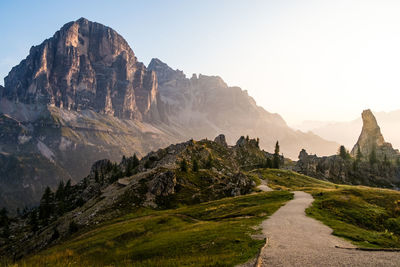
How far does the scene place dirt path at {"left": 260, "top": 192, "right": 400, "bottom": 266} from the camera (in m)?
19.8

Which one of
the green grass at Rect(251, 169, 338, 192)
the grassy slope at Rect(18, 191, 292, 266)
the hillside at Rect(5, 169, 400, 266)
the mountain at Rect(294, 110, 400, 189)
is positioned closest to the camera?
the grassy slope at Rect(18, 191, 292, 266)

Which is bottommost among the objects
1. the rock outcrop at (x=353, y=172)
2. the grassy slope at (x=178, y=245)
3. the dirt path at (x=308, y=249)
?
the grassy slope at (x=178, y=245)

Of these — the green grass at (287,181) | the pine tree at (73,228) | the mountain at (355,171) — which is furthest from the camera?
the mountain at (355,171)

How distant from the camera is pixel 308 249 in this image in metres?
24.0

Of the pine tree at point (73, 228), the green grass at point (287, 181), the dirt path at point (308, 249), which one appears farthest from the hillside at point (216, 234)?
the green grass at point (287, 181)

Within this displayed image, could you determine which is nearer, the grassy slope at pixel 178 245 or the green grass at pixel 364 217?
the grassy slope at pixel 178 245

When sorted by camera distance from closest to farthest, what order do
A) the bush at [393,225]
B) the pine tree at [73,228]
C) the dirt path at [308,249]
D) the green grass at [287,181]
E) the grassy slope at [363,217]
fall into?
the dirt path at [308,249], the grassy slope at [363,217], the bush at [393,225], the pine tree at [73,228], the green grass at [287,181]

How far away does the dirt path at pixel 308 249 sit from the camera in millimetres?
19845

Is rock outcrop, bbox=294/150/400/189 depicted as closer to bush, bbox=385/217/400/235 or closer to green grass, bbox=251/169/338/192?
green grass, bbox=251/169/338/192

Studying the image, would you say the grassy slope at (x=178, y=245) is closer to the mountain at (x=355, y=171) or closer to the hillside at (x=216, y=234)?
the hillside at (x=216, y=234)

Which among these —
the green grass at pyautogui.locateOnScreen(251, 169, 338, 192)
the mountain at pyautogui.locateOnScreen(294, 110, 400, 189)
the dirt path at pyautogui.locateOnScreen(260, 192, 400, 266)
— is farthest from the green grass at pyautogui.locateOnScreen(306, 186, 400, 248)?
the mountain at pyautogui.locateOnScreen(294, 110, 400, 189)

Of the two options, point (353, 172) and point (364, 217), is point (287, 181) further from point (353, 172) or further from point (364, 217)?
point (364, 217)

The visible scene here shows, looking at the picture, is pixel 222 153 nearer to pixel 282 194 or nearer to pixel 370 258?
pixel 282 194

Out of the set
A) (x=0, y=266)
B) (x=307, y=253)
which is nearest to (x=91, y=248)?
(x=0, y=266)
